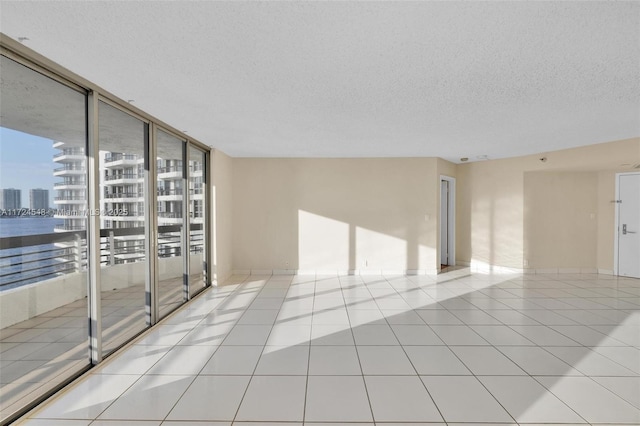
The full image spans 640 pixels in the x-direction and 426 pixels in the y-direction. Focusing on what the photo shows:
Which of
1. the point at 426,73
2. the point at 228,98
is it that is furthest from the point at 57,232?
the point at 426,73

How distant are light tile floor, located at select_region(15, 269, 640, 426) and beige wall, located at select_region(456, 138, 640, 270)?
1963 millimetres

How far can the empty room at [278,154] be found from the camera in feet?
6.58

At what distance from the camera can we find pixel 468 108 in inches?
137

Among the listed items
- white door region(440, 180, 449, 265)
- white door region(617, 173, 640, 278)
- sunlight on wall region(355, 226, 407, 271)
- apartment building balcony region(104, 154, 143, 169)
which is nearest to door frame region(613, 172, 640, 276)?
white door region(617, 173, 640, 278)

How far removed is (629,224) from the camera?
6.30 meters

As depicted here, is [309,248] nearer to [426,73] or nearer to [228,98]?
[228,98]

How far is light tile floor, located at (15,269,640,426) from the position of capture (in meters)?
2.19

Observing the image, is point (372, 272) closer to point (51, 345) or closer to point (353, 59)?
point (353, 59)

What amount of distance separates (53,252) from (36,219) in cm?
91

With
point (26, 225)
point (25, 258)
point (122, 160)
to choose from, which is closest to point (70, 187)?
point (26, 225)

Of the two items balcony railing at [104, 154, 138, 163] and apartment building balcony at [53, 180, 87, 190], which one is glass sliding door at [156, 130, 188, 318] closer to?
balcony railing at [104, 154, 138, 163]

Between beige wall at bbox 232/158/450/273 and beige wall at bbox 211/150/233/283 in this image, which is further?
beige wall at bbox 232/158/450/273

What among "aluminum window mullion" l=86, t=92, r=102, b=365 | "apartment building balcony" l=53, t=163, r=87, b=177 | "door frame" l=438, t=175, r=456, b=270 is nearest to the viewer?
"aluminum window mullion" l=86, t=92, r=102, b=365

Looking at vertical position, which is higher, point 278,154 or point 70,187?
point 278,154
